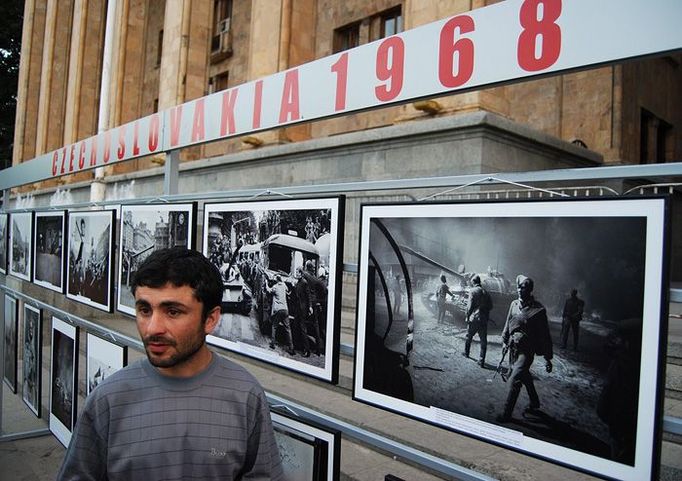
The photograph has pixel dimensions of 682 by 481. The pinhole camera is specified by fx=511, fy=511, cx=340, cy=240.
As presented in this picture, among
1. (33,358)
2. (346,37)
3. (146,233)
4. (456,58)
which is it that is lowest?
(33,358)

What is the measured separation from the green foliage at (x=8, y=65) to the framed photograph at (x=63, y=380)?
41.0 m

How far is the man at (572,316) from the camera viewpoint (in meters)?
1.46

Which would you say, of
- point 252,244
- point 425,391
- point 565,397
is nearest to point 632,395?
point 565,397

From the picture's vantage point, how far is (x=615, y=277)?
1.39m

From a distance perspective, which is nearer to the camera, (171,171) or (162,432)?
(162,432)

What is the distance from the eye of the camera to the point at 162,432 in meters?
1.58

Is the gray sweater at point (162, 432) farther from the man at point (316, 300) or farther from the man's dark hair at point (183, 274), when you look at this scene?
the man at point (316, 300)

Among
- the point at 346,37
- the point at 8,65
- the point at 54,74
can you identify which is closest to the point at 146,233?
the point at 346,37

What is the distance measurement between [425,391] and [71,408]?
3275 millimetres

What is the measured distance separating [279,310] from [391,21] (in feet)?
47.5

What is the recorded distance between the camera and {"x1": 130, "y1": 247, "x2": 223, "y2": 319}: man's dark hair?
167 cm

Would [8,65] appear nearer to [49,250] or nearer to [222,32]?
[222,32]

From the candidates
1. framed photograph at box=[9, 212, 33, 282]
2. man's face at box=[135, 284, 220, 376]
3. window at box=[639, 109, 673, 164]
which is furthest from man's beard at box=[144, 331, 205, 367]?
window at box=[639, 109, 673, 164]

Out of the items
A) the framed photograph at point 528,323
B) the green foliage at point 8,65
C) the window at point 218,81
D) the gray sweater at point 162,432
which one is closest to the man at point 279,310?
the framed photograph at point 528,323
